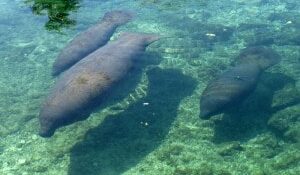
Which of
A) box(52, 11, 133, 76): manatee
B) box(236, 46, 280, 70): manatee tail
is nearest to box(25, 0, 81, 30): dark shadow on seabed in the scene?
box(52, 11, 133, 76): manatee

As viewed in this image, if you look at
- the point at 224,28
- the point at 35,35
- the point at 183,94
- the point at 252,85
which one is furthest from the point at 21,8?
the point at 252,85

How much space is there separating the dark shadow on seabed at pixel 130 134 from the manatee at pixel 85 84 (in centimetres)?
71

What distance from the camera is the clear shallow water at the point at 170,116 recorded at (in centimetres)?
754

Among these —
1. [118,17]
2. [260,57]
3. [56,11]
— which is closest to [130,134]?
[260,57]

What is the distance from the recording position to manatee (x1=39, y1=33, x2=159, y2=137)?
788 centimetres

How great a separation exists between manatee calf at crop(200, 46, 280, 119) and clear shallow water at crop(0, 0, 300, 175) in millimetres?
381

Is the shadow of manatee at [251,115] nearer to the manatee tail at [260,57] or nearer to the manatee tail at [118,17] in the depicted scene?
the manatee tail at [260,57]

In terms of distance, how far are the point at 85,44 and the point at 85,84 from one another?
2.98 metres

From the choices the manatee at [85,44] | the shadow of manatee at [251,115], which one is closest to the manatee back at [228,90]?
the shadow of manatee at [251,115]

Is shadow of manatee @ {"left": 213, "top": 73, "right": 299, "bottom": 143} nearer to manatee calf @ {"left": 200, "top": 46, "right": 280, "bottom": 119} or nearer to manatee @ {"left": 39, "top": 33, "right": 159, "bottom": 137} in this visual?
manatee calf @ {"left": 200, "top": 46, "right": 280, "bottom": 119}

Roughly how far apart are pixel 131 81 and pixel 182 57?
2079mm

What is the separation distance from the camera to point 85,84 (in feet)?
27.7

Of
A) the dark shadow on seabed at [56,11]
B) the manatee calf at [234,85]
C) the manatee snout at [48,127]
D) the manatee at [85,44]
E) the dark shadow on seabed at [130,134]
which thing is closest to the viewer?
the dark shadow on seabed at [130,134]

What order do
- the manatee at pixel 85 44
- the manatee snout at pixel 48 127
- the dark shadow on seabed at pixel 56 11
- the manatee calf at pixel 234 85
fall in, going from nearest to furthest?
the manatee snout at pixel 48 127 < the manatee calf at pixel 234 85 < the manatee at pixel 85 44 < the dark shadow on seabed at pixel 56 11
